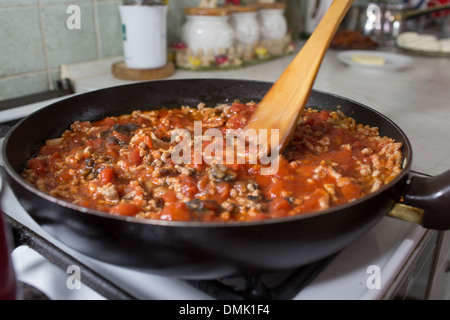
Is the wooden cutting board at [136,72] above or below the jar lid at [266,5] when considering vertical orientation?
below

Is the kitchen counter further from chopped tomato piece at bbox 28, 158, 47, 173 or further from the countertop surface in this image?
chopped tomato piece at bbox 28, 158, 47, 173

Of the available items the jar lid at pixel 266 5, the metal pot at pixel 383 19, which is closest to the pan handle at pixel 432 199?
the jar lid at pixel 266 5

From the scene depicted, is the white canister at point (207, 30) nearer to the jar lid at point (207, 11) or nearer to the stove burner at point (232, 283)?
the jar lid at point (207, 11)

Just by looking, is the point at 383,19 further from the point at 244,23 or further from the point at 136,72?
the point at 136,72

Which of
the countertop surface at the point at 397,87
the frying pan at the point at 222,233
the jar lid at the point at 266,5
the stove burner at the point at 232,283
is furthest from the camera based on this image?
the jar lid at the point at 266,5

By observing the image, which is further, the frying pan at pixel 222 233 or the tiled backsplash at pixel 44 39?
the tiled backsplash at pixel 44 39
